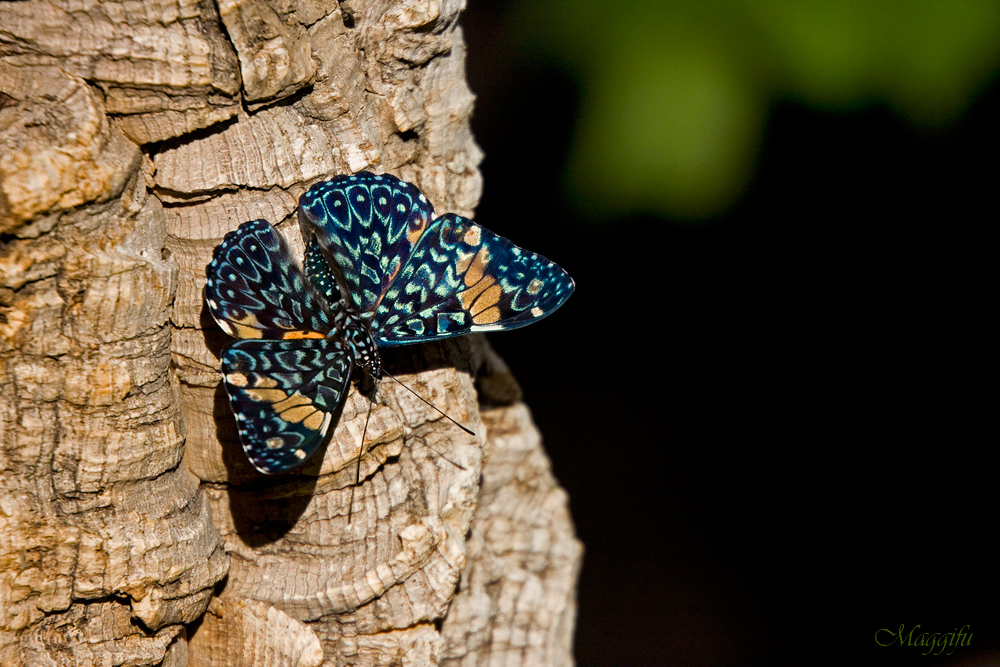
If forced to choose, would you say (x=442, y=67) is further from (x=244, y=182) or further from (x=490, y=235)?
(x=244, y=182)

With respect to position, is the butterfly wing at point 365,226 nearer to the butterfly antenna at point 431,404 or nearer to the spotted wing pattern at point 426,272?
the spotted wing pattern at point 426,272

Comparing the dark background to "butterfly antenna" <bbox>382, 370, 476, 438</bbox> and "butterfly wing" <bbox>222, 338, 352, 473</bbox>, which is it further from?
"butterfly wing" <bbox>222, 338, 352, 473</bbox>

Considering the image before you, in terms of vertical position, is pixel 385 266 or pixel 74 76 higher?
pixel 74 76

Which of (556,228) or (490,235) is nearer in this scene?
(490,235)

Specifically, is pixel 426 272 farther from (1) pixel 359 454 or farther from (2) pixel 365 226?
(1) pixel 359 454

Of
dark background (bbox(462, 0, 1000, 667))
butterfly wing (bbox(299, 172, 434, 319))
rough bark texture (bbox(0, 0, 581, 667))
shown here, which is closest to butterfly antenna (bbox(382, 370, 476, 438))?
rough bark texture (bbox(0, 0, 581, 667))

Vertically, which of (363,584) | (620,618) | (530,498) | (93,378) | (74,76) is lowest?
(620,618)

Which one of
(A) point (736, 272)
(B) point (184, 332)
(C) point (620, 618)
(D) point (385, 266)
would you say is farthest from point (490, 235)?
(C) point (620, 618)
